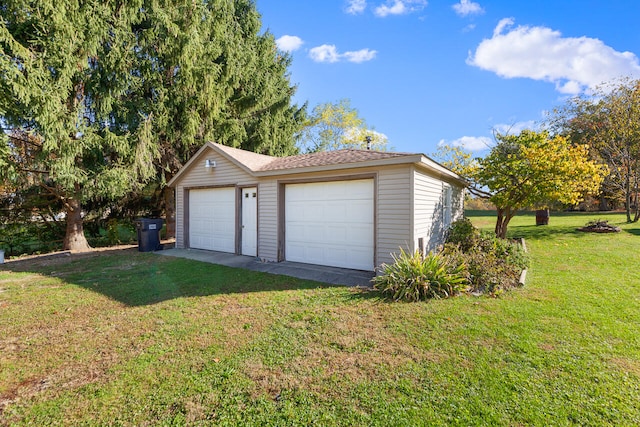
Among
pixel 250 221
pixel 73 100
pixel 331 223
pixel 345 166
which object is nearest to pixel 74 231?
pixel 73 100

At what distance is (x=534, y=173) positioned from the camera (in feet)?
29.9

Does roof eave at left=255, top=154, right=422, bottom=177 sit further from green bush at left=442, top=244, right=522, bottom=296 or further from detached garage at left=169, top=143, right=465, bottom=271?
green bush at left=442, top=244, right=522, bottom=296

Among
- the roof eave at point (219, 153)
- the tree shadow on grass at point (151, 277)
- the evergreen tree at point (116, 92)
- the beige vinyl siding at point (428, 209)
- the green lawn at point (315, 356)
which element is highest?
the evergreen tree at point (116, 92)

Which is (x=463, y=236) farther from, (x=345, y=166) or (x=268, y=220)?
(x=268, y=220)

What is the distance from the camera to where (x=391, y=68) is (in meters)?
13.9

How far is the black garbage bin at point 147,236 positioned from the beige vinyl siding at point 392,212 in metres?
7.86

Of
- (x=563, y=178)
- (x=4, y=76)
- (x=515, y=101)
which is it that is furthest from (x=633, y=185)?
(x=4, y=76)

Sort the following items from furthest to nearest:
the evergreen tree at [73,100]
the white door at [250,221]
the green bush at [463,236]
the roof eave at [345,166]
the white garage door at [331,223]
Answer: the white door at [250,221] → the evergreen tree at [73,100] → the green bush at [463,236] → the white garage door at [331,223] → the roof eave at [345,166]

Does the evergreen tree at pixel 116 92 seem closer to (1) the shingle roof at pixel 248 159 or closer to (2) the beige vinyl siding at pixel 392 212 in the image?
(1) the shingle roof at pixel 248 159

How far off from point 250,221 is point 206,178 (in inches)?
93.7

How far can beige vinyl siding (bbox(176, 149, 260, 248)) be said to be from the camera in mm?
8742

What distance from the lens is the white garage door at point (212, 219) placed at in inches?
360

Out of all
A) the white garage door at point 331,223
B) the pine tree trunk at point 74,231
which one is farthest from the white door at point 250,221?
the pine tree trunk at point 74,231

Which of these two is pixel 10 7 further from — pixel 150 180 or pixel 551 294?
pixel 551 294
